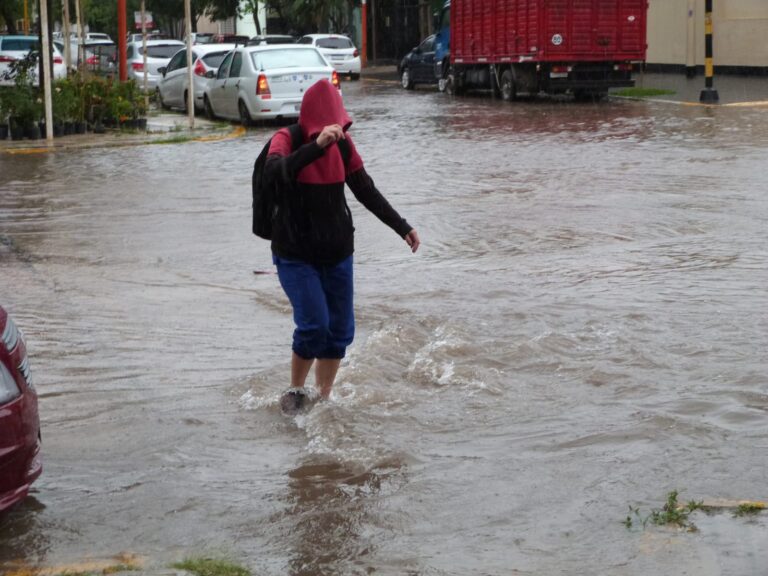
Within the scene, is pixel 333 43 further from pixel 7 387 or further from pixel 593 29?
pixel 7 387

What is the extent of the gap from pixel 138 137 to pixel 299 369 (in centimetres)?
1637

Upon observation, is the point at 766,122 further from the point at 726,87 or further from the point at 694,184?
the point at 726,87

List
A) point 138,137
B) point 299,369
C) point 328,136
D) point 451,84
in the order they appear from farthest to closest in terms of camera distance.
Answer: point 451,84, point 138,137, point 299,369, point 328,136

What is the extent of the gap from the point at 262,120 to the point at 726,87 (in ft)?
42.8

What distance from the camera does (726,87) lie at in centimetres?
3266

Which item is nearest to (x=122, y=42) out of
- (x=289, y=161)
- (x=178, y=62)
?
(x=178, y=62)

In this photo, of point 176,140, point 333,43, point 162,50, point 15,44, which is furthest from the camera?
point 333,43

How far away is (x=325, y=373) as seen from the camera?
6473mm

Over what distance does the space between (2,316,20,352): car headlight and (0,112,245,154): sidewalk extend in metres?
15.4

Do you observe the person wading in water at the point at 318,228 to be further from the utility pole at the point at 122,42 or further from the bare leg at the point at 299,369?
the utility pole at the point at 122,42

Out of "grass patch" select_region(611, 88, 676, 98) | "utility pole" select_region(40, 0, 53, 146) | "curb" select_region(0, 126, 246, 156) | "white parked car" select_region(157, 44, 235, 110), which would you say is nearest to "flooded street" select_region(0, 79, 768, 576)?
"curb" select_region(0, 126, 246, 156)

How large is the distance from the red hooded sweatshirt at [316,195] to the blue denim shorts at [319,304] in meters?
0.06

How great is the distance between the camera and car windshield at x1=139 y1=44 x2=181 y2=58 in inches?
1522

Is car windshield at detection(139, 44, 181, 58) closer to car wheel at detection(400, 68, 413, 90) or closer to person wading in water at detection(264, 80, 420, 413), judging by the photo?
car wheel at detection(400, 68, 413, 90)
